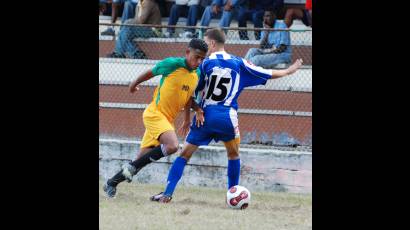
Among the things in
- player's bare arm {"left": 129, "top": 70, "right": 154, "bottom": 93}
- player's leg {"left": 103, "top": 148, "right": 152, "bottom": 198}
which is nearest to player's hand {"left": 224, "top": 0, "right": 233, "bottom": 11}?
player's bare arm {"left": 129, "top": 70, "right": 154, "bottom": 93}

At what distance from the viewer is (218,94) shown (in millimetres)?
11039

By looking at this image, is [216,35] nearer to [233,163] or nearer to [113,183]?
Answer: [233,163]

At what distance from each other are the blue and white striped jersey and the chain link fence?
6.68ft

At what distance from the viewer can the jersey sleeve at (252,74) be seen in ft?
36.5

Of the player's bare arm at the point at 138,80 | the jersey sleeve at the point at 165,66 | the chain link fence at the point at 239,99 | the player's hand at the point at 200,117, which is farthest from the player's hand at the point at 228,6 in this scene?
the player's bare arm at the point at 138,80

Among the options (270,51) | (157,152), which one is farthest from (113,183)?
(270,51)

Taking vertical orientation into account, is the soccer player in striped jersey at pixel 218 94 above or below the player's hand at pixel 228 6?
below

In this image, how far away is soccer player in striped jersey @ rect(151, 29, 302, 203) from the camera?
36.1 feet

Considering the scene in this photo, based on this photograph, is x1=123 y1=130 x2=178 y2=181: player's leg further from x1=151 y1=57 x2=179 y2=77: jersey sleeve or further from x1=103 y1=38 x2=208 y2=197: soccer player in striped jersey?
x1=151 y1=57 x2=179 y2=77: jersey sleeve

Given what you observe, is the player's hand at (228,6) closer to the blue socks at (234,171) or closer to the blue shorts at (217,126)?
the blue shorts at (217,126)

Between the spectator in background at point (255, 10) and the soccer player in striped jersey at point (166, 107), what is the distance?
3948mm
